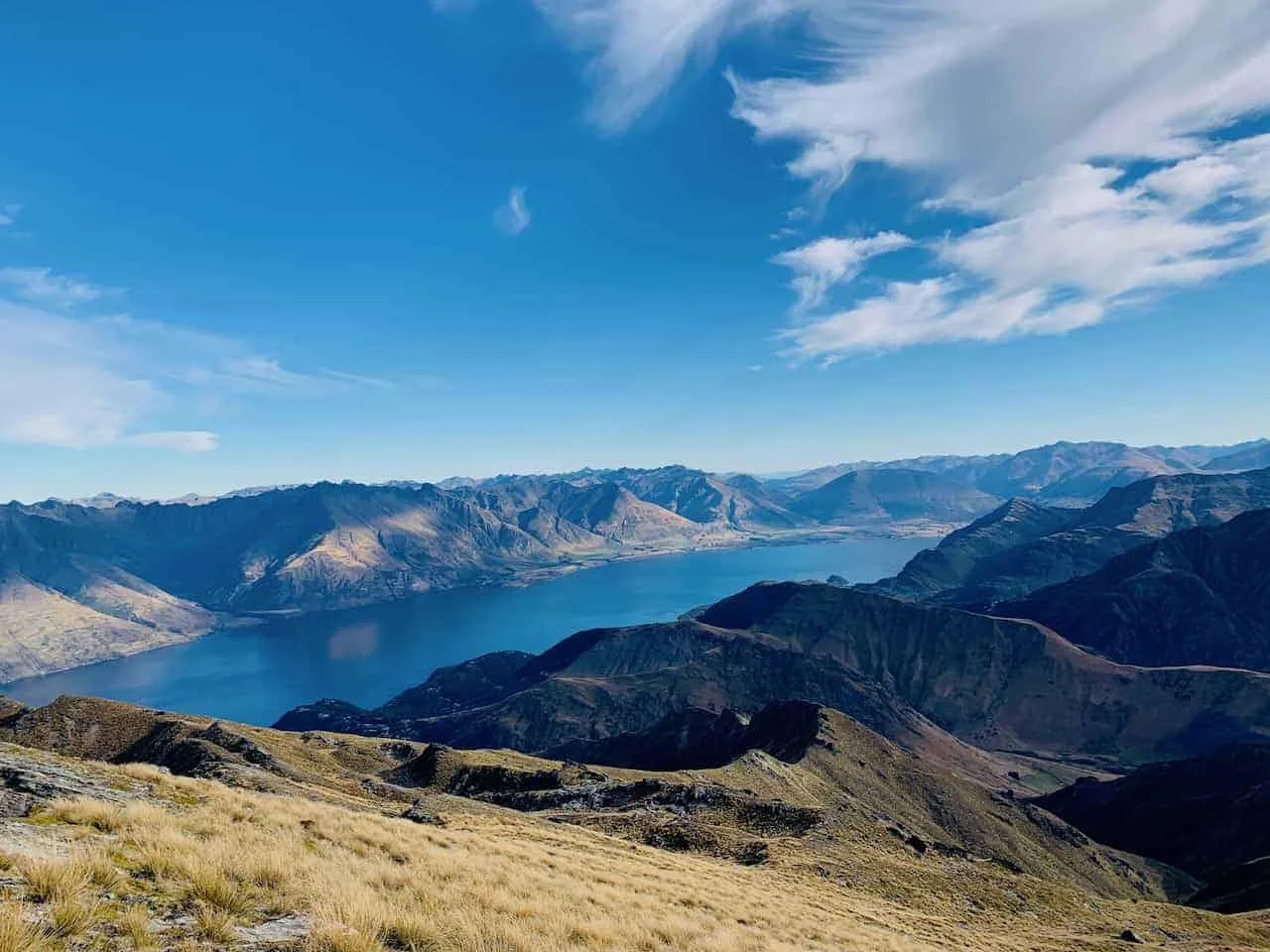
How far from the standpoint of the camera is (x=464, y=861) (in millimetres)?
19297

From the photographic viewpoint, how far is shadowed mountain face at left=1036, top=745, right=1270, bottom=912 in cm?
12119

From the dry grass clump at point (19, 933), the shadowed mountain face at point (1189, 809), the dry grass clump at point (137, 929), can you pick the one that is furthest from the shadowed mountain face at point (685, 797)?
the shadowed mountain face at point (1189, 809)

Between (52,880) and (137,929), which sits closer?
(137,929)

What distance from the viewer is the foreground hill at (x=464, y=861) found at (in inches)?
433

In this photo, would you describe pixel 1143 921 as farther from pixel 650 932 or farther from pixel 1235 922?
pixel 650 932

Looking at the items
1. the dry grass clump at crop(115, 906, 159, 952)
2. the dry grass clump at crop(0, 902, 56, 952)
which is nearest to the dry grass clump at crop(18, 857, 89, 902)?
the dry grass clump at crop(115, 906, 159, 952)

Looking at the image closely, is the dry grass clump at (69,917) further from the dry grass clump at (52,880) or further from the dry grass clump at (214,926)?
the dry grass clump at (214,926)

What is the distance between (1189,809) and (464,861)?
173271 millimetres

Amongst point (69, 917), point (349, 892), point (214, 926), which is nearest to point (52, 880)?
point (69, 917)

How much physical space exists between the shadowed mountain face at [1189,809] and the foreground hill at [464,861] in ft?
91.5

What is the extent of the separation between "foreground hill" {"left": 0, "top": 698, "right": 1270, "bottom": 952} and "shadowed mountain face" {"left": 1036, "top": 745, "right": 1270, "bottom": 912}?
1098 inches

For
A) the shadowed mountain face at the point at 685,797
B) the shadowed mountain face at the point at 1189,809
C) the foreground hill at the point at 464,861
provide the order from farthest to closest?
the shadowed mountain face at the point at 1189,809, the shadowed mountain face at the point at 685,797, the foreground hill at the point at 464,861

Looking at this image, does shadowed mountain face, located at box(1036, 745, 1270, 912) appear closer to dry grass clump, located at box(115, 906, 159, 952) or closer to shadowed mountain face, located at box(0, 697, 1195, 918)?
shadowed mountain face, located at box(0, 697, 1195, 918)

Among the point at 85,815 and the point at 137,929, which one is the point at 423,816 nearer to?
the point at 85,815
